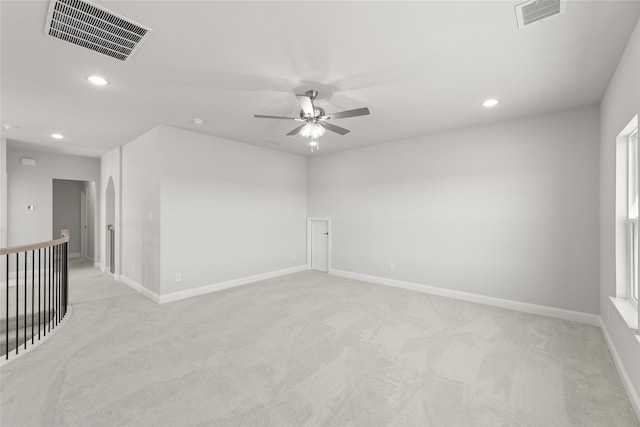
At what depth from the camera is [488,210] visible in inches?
169

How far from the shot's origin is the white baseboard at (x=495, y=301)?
142 inches

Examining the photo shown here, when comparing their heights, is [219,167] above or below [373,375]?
above

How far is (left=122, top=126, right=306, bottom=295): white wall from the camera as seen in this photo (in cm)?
445

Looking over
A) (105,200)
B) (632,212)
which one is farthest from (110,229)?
(632,212)

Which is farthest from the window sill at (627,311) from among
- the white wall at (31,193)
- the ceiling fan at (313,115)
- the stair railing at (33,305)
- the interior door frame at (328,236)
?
the white wall at (31,193)

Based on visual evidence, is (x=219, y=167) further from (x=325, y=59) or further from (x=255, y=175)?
(x=325, y=59)

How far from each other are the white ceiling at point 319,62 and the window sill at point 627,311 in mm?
2147

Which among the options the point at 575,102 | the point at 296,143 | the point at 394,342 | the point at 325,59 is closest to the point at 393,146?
the point at 296,143

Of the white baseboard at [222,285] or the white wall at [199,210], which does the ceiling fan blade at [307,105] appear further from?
the white baseboard at [222,285]

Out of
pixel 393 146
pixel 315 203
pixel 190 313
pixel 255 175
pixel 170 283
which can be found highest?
pixel 393 146

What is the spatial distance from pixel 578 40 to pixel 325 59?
1.97 m

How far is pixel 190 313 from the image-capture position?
3.88 metres

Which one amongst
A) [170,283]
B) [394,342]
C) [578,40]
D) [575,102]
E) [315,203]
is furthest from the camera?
[315,203]

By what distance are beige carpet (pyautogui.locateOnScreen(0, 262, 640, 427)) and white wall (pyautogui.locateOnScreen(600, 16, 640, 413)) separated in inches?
10.3
